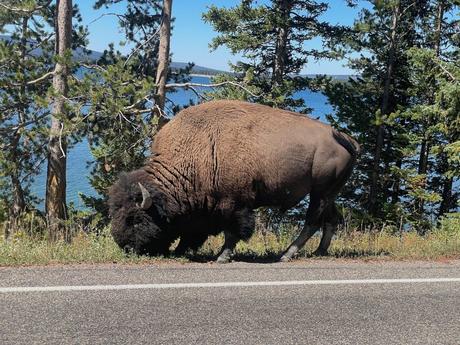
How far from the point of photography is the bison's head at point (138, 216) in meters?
7.05

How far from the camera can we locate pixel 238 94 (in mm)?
14711

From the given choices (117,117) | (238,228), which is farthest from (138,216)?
(117,117)

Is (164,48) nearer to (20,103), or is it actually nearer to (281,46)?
(20,103)

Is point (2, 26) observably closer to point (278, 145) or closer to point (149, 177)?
point (149, 177)

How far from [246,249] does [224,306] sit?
3.74 meters

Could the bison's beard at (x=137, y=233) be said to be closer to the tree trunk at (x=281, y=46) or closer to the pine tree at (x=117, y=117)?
the pine tree at (x=117, y=117)

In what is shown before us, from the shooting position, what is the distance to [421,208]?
2064 cm

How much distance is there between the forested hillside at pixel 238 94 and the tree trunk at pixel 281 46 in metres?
0.05

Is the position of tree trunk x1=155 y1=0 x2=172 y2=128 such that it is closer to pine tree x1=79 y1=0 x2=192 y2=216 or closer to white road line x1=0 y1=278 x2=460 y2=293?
pine tree x1=79 y1=0 x2=192 y2=216

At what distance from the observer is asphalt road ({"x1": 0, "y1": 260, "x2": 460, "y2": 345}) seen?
4109 mm

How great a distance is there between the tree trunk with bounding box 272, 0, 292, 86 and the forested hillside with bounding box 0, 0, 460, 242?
0.16 feet

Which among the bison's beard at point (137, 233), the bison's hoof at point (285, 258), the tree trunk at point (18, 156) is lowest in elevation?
the bison's hoof at point (285, 258)

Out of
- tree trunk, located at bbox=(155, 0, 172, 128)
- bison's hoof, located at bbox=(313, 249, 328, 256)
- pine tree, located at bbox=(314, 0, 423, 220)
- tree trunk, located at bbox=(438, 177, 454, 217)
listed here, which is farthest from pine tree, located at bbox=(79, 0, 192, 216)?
tree trunk, located at bbox=(438, 177, 454, 217)

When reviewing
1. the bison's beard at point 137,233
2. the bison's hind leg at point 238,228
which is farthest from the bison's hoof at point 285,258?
the bison's beard at point 137,233
